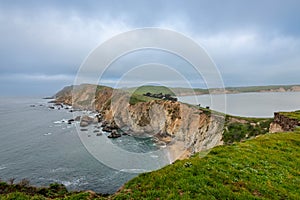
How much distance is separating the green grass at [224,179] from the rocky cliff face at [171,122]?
3371 centimetres

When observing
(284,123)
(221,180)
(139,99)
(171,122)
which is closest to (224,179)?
(221,180)

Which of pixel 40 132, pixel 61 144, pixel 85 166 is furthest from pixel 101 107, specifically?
pixel 85 166

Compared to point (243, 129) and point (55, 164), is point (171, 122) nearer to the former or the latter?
point (243, 129)

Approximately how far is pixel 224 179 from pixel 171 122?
73.3 metres

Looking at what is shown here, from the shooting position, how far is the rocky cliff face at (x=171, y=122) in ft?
200

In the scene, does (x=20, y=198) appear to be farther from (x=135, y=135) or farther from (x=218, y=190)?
(x=135, y=135)

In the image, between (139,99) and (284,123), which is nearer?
(284,123)

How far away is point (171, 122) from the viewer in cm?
8400

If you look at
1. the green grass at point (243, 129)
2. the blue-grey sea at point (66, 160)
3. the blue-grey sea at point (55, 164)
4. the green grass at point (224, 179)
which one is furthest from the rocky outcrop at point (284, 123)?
the blue-grey sea at point (55, 164)

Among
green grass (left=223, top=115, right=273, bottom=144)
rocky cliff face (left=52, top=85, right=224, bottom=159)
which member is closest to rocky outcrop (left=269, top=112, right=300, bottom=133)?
green grass (left=223, top=115, right=273, bottom=144)

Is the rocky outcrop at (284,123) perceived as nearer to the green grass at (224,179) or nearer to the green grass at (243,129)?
the green grass at (243,129)

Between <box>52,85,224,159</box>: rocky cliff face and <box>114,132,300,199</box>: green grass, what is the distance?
33.7 meters

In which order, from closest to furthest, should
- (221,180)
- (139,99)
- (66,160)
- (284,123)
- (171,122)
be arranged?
1. (221,180)
2. (284,123)
3. (66,160)
4. (171,122)
5. (139,99)

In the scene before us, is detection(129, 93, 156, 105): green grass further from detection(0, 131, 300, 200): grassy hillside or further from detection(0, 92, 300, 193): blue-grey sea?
detection(0, 131, 300, 200): grassy hillside
